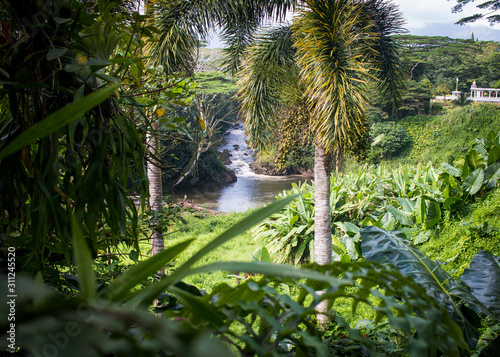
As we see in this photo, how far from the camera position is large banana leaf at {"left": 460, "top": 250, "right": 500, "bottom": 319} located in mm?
1049

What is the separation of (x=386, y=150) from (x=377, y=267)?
581 inches

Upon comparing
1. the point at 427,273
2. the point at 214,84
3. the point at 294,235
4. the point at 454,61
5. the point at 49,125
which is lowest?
the point at 294,235

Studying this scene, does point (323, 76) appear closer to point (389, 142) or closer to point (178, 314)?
point (178, 314)

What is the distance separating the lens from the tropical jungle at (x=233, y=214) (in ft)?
0.96

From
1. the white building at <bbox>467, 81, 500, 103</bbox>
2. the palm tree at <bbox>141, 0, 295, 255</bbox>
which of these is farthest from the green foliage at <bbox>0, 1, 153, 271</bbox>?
the white building at <bbox>467, 81, 500, 103</bbox>

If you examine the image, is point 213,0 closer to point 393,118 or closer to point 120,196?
point 120,196

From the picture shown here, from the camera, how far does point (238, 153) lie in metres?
17.1

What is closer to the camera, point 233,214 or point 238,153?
point 233,214

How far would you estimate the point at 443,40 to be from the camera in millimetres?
18969

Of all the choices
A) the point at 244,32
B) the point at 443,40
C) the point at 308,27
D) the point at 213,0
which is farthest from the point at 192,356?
the point at 443,40

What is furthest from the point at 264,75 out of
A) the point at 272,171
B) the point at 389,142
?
the point at 272,171

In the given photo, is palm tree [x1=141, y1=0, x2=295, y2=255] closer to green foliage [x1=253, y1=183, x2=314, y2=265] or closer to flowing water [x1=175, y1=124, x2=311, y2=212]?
green foliage [x1=253, y1=183, x2=314, y2=265]

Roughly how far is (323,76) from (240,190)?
420 inches

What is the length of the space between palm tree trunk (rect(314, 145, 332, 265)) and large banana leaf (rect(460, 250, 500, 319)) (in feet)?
6.99
